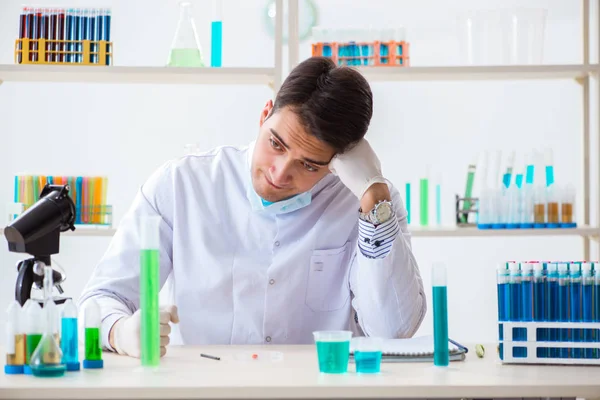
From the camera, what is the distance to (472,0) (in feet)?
10.2

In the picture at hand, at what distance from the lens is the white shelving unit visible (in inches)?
100

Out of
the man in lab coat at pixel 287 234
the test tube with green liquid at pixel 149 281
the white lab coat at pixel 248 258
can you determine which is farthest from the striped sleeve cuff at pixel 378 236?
the test tube with green liquid at pixel 149 281

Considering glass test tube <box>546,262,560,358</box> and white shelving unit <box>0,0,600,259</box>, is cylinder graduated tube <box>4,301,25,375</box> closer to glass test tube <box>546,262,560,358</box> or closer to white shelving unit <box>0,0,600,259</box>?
glass test tube <box>546,262,560,358</box>

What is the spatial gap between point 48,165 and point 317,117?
187 centimetres

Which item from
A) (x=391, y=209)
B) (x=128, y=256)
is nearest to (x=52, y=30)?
(x=128, y=256)

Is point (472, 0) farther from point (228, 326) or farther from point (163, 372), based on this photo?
point (163, 372)

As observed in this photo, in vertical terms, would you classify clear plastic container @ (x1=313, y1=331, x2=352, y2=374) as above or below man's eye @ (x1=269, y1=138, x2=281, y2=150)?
below

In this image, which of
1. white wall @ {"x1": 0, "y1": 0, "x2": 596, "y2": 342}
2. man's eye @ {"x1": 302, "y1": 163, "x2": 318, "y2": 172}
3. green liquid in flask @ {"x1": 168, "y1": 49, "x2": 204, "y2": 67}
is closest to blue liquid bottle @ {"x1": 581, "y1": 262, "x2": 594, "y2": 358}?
man's eye @ {"x1": 302, "y1": 163, "x2": 318, "y2": 172}

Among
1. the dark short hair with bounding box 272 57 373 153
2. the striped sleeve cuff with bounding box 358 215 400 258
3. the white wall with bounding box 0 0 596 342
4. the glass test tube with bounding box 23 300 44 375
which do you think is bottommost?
the glass test tube with bounding box 23 300 44 375

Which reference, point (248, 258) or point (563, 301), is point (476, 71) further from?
point (563, 301)

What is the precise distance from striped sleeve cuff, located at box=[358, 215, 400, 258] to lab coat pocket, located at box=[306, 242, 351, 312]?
0.72ft

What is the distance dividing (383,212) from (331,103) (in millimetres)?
244

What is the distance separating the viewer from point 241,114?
3123 millimetres

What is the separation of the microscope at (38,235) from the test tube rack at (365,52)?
1.44 meters
